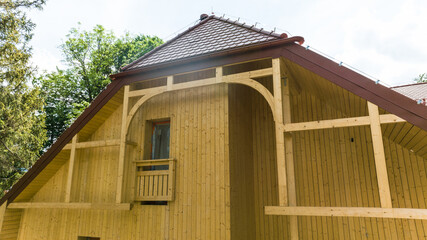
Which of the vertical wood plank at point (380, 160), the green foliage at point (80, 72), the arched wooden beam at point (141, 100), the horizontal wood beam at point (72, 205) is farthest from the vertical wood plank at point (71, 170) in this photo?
the green foliage at point (80, 72)

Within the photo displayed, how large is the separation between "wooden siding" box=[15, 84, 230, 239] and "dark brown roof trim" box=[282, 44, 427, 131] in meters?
1.93

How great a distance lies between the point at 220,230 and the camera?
5.74 metres

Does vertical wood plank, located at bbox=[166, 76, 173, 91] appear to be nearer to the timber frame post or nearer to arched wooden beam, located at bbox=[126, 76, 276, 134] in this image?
arched wooden beam, located at bbox=[126, 76, 276, 134]

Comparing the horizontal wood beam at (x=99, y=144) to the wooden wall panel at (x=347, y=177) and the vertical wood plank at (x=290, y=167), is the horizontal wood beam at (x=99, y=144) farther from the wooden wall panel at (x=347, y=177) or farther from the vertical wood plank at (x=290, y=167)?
the wooden wall panel at (x=347, y=177)

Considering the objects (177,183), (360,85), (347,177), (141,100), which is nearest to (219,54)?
(141,100)

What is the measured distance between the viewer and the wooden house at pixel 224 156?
18.6 ft

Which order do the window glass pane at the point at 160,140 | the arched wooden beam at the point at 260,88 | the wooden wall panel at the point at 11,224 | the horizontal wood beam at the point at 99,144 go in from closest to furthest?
the arched wooden beam at the point at 260,88, the horizontal wood beam at the point at 99,144, the window glass pane at the point at 160,140, the wooden wall panel at the point at 11,224

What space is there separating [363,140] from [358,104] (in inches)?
52.9

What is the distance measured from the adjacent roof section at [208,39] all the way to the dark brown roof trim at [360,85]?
25.8 inches

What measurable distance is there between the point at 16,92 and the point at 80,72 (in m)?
9.59

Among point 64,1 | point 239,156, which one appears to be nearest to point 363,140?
point 239,156

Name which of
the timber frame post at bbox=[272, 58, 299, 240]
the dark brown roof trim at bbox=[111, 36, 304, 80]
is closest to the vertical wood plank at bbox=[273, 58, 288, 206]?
the timber frame post at bbox=[272, 58, 299, 240]

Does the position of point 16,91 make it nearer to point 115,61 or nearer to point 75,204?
point 75,204

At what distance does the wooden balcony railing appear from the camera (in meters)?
6.37
